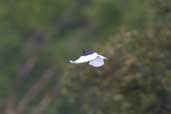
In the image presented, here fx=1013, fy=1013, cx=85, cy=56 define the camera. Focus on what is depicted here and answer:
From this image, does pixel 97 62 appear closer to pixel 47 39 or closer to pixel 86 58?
pixel 86 58

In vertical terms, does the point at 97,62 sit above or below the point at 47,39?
above

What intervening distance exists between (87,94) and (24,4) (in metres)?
16.5

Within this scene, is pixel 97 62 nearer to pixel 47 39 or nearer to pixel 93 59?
pixel 93 59

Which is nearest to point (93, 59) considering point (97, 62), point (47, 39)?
point (97, 62)

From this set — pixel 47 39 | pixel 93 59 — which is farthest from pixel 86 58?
pixel 47 39

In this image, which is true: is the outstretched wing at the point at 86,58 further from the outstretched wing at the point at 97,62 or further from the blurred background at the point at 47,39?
the blurred background at the point at 47,39

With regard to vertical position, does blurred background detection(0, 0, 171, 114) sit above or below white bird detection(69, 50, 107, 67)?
below

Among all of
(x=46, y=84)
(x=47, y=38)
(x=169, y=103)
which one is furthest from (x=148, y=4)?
(x=47, y=38)

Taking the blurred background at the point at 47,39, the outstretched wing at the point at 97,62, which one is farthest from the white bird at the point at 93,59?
the blurred background at the point at 47,39

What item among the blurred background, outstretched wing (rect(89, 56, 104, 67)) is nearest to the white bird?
outstretched wing (rect(89, 56, 104, 67))

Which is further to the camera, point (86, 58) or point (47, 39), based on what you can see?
point (47, 39)

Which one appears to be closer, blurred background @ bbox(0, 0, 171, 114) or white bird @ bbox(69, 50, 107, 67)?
white bird @ bbox(69, 50, 107, 67)

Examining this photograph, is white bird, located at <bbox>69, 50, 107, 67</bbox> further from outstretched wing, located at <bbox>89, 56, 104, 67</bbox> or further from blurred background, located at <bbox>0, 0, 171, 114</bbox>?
blurred background, located at <bbox>0, 0, 171, 114</bbox>

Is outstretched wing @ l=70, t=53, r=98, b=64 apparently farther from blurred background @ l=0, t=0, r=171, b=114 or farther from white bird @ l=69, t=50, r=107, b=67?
blurred background @ l=0, t=0, r=171, b=114
